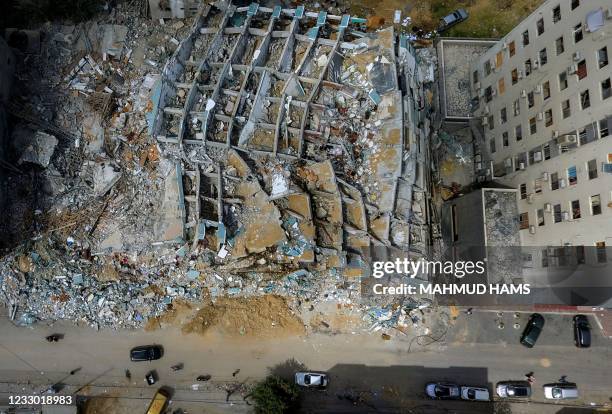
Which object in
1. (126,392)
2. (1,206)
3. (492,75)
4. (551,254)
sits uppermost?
(492,75)

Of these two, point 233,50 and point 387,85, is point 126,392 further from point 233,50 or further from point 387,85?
point 387,85

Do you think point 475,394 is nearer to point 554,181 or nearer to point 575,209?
point 575,209

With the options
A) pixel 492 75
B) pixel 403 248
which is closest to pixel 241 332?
pixel 403 248

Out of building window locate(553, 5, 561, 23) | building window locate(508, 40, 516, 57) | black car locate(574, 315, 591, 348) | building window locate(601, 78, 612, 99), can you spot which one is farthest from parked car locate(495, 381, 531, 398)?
building window locate(553, 5, 561, 23)

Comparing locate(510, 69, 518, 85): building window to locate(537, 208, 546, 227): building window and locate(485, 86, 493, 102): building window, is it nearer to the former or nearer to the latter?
locate(485, 86, 493, 102): building window

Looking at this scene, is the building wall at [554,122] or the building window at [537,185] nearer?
the building wall at [554,122]

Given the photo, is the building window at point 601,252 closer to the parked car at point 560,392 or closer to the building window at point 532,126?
the building window at point 532,126

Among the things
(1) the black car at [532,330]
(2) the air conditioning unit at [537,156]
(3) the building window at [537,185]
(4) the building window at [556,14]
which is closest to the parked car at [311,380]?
(1) the black car at [532,330]
